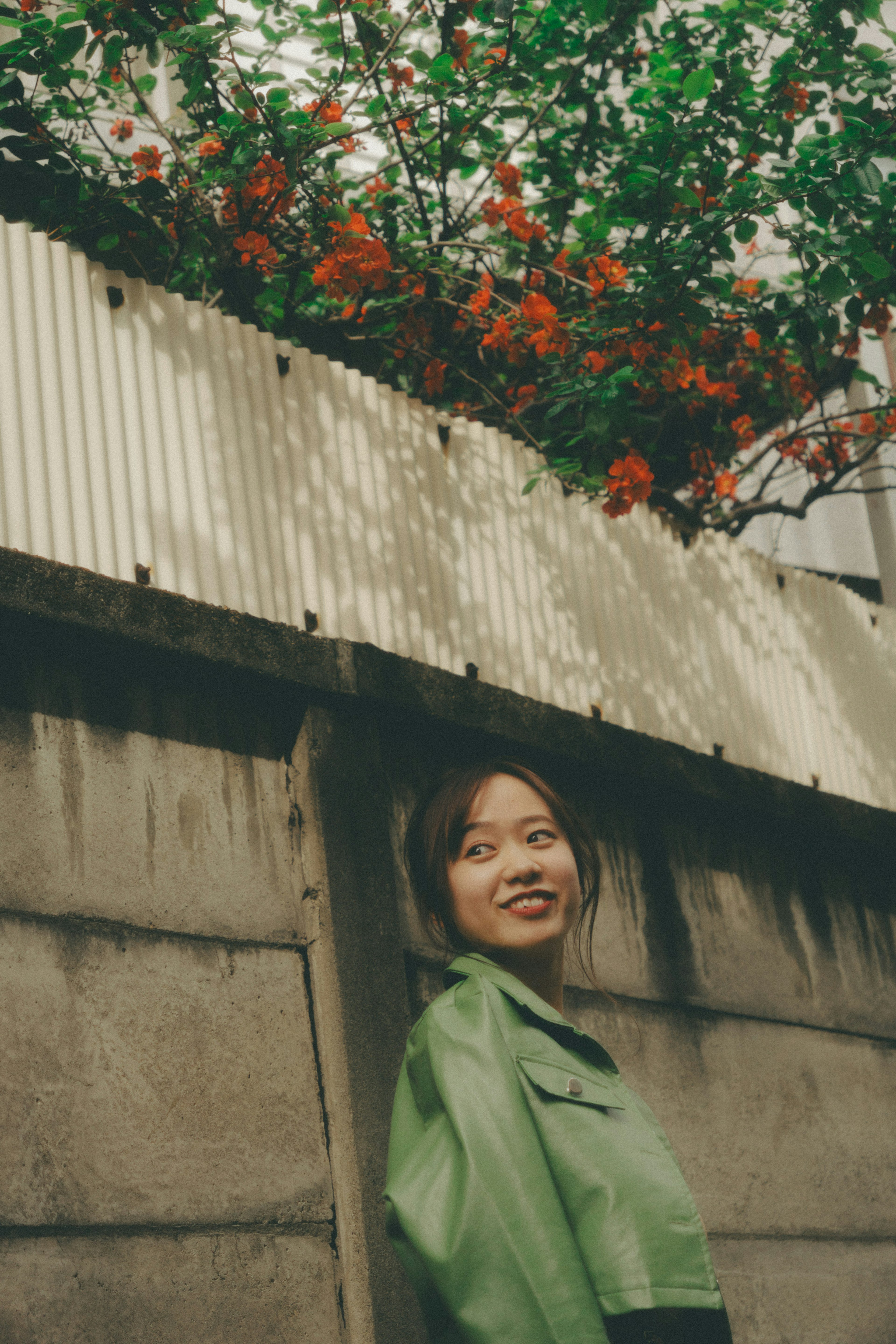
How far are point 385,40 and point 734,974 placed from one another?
4.05 meters

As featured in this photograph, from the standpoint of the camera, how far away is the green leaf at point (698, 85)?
395 cm

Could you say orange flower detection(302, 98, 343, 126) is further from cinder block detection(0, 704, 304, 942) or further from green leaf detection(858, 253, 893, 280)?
cinder block detection(0, 704, 304, 942)

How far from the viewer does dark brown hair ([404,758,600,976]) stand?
243cm

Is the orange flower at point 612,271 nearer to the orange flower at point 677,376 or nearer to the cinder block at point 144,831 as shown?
the orange flower at point 677,376

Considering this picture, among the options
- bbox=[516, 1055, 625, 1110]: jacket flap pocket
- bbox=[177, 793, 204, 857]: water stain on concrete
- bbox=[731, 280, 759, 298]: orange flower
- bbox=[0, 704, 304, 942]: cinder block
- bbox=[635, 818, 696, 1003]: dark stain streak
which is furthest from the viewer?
bbox=[731, 280, 759, 298]: orange flower

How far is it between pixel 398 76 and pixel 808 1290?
4944mm

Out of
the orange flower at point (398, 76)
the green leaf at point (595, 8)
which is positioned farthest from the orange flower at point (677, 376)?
the orange flower at point (398, 76)

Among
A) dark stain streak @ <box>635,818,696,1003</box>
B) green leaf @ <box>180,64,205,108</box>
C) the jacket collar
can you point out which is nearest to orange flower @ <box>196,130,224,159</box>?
green leaf @ <box>180,64,205,108</box>

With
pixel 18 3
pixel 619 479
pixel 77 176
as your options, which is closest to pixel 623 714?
pixel 619 479

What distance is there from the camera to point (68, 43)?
3902 mm

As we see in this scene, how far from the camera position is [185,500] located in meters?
3.33

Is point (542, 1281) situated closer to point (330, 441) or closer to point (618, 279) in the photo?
point (330, 441)

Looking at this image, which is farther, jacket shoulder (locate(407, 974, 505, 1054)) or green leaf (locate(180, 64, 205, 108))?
green leaf (locate(180, 64, 205, 108))

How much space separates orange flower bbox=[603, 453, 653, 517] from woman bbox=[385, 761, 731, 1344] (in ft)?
6.89
